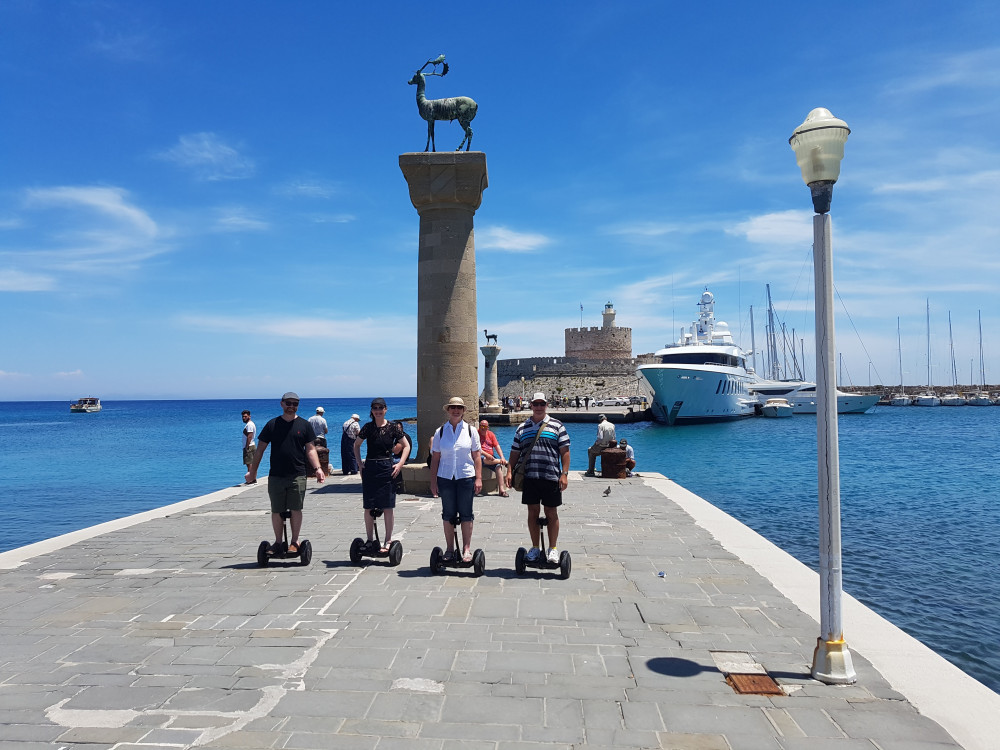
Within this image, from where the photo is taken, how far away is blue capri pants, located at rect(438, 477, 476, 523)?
648 centimetres

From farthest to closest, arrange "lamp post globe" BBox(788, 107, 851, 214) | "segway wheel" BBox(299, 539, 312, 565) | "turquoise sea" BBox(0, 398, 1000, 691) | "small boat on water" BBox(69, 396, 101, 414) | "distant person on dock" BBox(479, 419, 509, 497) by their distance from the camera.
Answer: "small boat on water" BBox(69, 396, 101, 414), "distant person on dock" BBox(479, 419, 509, 497), "turquoise sea" BBox(0, 398, 1000, 691), "segway wheel" BBox(299, 539, 312, 565), "lamp post globe" BBox(788, 107, 851, 214)

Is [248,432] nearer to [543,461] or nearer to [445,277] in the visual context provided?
[445,277]

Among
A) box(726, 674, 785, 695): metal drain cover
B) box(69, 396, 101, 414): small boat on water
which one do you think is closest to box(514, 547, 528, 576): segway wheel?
box(726, 674, 785, 695): metal drain cover

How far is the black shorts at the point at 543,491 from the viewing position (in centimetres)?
625

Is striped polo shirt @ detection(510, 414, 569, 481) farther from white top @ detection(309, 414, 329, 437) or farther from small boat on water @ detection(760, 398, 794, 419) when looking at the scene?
small boat on water @ detection(760, 398, 794, 419)

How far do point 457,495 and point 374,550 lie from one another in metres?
1.20

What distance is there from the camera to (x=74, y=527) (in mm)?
14992

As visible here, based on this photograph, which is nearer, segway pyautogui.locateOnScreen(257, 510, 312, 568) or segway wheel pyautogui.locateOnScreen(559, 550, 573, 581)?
segway wheel pyautogui.locateOnScreen(559, 550, 573, 581)

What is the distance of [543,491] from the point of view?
20.6ft

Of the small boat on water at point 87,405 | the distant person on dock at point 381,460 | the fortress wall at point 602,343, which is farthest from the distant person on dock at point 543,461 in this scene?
the small boat on water at point 87,405

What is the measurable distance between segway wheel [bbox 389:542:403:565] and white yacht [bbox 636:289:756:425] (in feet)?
151

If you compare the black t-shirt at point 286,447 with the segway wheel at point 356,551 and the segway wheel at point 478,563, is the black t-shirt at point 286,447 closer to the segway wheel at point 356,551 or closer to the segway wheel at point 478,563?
the segway wheel at point 356,551

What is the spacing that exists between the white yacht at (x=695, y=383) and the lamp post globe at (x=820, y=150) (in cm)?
4772

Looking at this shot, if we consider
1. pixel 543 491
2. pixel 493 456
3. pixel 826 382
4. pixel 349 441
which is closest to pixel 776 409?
pixel 349 441
